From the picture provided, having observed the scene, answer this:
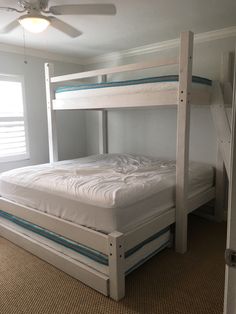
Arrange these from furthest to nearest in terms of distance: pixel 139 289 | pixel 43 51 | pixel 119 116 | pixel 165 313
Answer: pixel 119 116 → pixel 43 51 → pixel 139 289 → pixel 165 313

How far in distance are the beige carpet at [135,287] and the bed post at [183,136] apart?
0.83 feet

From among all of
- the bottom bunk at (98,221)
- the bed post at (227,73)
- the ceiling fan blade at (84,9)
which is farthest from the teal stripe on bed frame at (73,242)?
the ceiling fan blade at (84,9)

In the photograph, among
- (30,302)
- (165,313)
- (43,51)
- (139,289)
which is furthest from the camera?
(43,51)

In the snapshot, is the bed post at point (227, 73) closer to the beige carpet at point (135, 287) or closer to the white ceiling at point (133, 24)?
the white ceiling at point (133, 24)

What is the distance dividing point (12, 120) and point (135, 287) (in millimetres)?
2639

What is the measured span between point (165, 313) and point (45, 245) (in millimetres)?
1077

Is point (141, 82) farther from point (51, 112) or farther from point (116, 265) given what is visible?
point (116, 265)

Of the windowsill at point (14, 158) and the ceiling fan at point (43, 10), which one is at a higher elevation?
the ceiling fan at point (43, 10)

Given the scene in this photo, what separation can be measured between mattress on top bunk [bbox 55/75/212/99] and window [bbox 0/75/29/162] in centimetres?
84

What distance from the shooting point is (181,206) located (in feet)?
7.03

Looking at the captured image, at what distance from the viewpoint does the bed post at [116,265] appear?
159 cm

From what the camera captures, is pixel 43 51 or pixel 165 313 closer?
pixel 165 313

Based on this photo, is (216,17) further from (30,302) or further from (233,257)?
(30,302)

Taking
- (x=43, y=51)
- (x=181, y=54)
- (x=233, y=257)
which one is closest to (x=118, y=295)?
(x=233, y=257)
